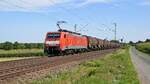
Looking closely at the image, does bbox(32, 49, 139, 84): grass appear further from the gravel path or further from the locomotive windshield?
the locomotive windshield

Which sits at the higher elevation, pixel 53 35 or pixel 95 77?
pixel 53 35

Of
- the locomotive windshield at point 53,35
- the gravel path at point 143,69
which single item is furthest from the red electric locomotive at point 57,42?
the gravel path at point 143,69

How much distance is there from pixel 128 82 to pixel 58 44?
105 feet

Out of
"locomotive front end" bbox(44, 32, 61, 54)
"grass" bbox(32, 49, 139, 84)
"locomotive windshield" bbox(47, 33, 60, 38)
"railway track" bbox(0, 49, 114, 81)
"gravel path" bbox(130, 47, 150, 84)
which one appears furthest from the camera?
"locomotive windshield" bbox(47, 33, 60, 38)

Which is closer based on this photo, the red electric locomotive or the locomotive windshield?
the red electric locomotive

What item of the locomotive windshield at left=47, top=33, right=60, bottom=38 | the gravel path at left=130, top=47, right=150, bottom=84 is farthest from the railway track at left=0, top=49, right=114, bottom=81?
the locomotive windshield at left=47, top=33, right=60, bottom=38

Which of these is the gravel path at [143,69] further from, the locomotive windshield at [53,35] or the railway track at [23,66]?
the locomotive windshield at [53,35]

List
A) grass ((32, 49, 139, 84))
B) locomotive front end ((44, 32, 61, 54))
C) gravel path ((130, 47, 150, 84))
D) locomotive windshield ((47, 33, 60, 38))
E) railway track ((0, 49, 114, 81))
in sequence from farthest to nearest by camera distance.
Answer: locomotive windshield ((47, 33, 60, 38)), locomotive front end ((44, 32, 61, 54)), railway track ((0, 49, 114, 81)), gravel path ((130, 47, 150, 84)), grass ((32, 49, 139, 84))

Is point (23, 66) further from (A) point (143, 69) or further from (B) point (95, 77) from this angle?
(B) point (95, 77)

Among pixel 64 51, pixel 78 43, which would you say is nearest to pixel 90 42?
pixel 78 43

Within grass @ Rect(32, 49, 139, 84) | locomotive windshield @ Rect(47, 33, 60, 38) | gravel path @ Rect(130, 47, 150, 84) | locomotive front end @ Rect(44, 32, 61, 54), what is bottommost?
gravel path @ Rect(130, 47, 150, 84)

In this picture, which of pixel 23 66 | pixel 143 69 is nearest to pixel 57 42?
pixel 23 66

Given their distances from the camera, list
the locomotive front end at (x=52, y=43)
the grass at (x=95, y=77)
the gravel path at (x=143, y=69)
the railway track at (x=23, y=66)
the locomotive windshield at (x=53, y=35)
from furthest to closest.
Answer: the locomotive windshield at (x=53, y=35)
the locomotive front end at (x=52, y=43)
the railway track at (x=23, y=66)
the gravel path at (x=143, y=69)
the grass at (x=95, y=77)

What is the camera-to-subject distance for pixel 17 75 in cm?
2297
